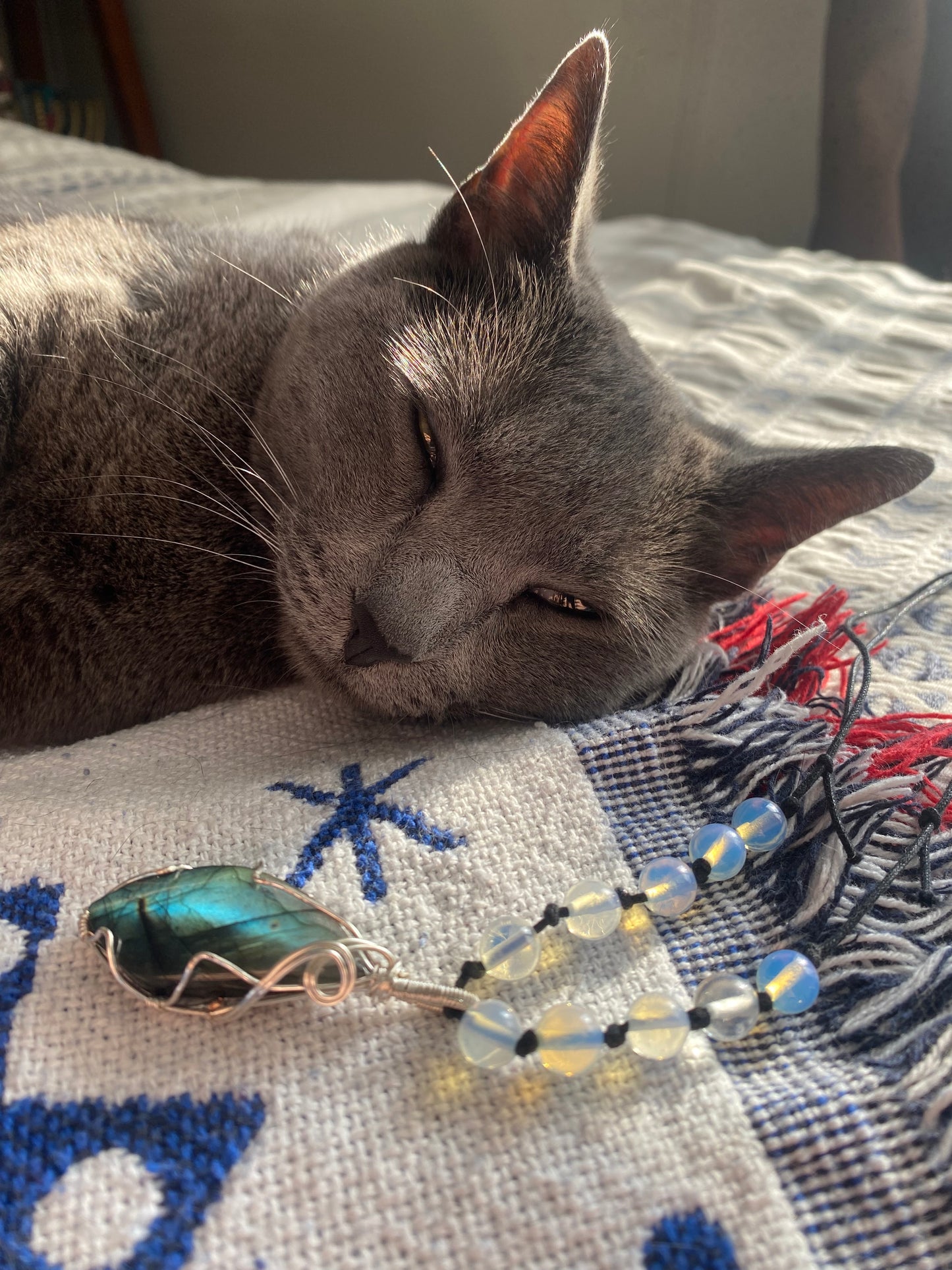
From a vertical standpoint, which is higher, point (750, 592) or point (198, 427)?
point (198, 427)

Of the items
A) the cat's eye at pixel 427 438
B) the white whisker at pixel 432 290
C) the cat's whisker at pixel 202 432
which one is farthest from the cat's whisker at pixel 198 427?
the white whisker at pixel 432 290

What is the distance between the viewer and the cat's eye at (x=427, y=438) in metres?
0.88

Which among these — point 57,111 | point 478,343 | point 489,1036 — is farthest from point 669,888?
point 57,111

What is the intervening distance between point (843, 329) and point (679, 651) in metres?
1.12

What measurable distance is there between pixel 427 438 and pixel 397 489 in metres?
0.06

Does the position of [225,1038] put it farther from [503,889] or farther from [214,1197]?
[503,889]

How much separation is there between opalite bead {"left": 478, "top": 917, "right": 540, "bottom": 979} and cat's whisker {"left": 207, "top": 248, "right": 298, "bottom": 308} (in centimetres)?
77

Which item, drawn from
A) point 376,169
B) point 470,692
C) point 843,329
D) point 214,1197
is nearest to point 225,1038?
point 214,1197

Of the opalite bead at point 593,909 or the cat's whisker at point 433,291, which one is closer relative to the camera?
the opalite bead at point 593,909

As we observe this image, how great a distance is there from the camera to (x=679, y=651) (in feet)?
3.10

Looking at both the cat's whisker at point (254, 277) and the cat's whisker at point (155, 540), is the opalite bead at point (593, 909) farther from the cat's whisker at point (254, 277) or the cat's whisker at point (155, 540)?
the cat's whisker at point (254, 277)

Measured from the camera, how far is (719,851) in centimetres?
65

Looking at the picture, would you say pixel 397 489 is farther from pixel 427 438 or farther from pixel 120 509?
pixel 120 509

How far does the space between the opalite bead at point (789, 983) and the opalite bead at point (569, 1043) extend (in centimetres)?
12
